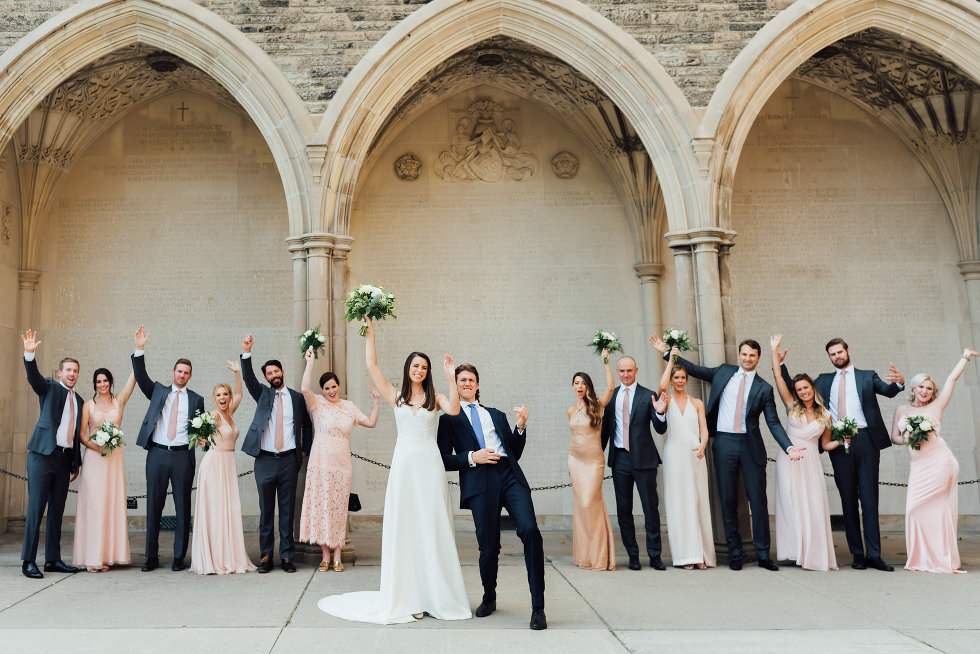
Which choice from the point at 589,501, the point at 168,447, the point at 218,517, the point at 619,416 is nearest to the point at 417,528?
the point at 589,501

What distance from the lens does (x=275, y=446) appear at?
20.2 feet

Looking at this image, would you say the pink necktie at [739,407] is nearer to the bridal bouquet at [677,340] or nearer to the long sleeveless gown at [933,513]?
the bridal bouquet at [677,340]

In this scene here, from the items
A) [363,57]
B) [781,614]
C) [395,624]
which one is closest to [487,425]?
[395,624]

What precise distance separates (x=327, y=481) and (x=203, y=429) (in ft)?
3.40

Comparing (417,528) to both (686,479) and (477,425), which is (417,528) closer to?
(477,425)

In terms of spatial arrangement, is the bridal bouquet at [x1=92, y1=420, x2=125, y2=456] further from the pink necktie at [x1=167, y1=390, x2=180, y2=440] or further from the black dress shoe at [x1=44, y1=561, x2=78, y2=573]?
the black dress shoe at [x1=44, y1=561, x2=78, y2=573]

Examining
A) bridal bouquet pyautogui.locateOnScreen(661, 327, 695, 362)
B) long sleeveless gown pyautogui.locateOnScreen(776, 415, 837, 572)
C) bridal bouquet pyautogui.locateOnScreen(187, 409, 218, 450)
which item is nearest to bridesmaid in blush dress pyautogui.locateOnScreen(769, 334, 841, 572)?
long sleeveless gown pyautogui.locateOnScreen(776, 415, 837, 572)

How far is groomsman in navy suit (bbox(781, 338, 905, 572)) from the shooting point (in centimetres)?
621

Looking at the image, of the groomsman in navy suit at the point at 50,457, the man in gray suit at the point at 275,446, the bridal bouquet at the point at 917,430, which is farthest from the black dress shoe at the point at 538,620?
the groomsman in navy suit at the point at 50,457

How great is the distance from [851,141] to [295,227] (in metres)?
6.84

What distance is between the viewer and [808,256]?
934 centimetres

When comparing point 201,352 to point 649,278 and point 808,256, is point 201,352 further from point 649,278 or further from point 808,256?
point 808,256

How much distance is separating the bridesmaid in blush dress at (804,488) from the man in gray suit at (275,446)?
3.94m

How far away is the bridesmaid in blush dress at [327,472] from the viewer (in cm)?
607
